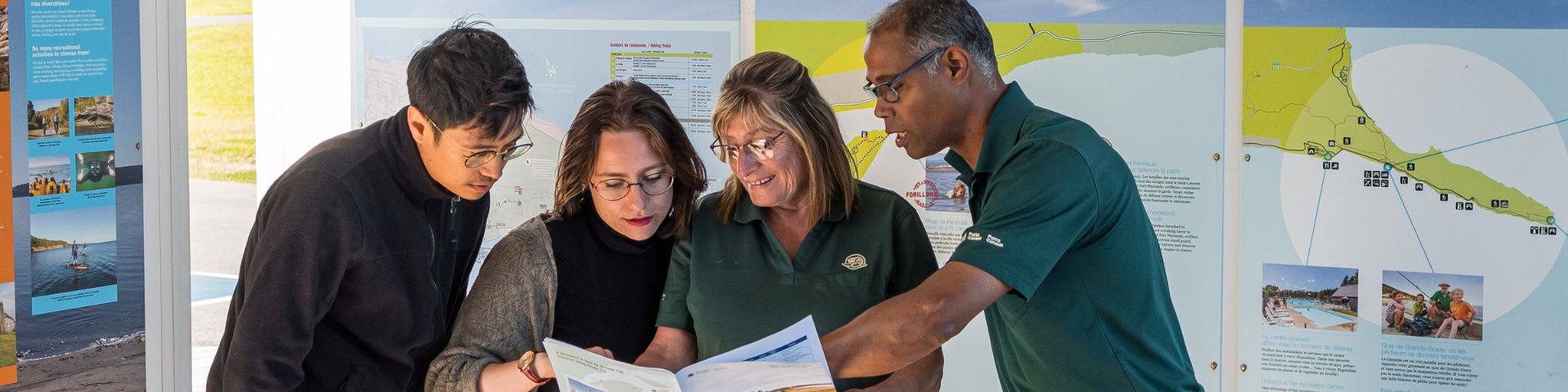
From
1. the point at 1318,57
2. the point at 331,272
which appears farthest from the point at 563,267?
the point at 1318,57

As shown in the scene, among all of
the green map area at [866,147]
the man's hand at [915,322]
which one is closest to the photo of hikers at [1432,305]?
the green map area at [866,147]

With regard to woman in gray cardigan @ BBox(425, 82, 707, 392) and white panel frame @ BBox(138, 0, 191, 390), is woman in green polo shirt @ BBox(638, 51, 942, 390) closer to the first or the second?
woman in gray cardigan @ BBox(425, 82, 707, 392)

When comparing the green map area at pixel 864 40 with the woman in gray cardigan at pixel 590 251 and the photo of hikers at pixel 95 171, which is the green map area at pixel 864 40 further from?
the photo of hikers at pixel 95 171

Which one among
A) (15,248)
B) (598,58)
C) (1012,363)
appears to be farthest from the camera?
(598,58)

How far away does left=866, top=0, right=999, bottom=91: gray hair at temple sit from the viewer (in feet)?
6.24

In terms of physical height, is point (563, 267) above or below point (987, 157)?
below

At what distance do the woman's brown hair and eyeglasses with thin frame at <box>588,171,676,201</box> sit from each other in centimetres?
2

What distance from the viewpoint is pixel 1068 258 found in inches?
69.1

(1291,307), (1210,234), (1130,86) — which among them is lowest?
(1291,307)

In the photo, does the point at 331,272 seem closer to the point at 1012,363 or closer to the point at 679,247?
the point at 679,247

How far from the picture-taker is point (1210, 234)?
3.44 metres

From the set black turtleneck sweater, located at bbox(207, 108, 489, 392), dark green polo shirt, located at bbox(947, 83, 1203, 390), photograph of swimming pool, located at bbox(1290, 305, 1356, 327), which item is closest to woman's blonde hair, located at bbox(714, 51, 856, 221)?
dark green polo shirt, located at bbox(947, 83, 1203, 390)

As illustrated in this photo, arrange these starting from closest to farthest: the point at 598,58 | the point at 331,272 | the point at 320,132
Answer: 1. the point at 331,272
2. the point at 598,58
3. the point at 320,132

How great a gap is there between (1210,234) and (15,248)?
3.20m
